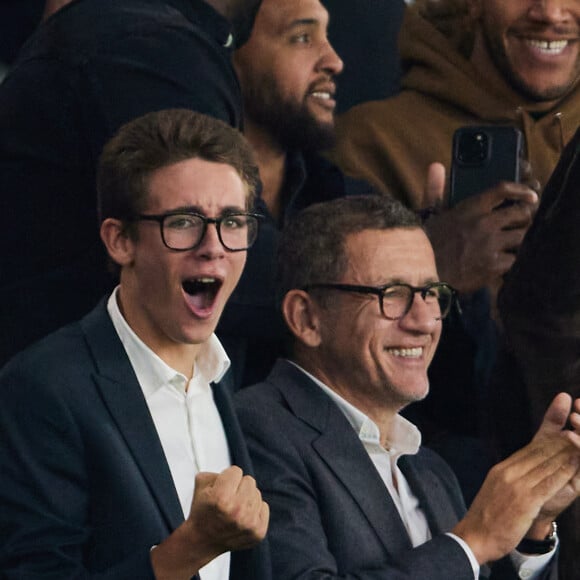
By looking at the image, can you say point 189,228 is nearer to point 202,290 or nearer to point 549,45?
point 202,290

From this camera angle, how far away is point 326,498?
2.25 meters

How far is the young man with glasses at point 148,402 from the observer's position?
1845 millimetres

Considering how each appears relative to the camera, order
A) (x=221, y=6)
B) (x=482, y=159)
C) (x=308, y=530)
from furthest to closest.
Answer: (x=482, y=159)
(x=221, y=6)
(x=308, y=530)

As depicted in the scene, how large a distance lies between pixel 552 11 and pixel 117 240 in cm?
142

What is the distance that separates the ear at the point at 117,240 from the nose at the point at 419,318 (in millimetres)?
476

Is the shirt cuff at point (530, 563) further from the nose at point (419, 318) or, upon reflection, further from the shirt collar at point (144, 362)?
the shirt collar at point (144, 362)

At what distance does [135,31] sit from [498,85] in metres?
1.00

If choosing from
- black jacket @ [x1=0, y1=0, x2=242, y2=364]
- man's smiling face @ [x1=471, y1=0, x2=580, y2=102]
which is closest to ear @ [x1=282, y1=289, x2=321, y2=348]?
black jacket @ [x1=0, y1=0, x2=242, y2=364]

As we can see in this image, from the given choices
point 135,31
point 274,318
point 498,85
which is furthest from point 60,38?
point 498,85

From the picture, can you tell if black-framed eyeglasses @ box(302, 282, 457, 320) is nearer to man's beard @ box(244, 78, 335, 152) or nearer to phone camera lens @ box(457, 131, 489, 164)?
phone camera lens @ box(457, 131, 489, 164)

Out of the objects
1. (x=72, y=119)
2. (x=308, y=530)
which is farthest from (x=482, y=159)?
(x=308, y=530)

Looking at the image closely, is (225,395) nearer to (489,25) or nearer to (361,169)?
(361,169)

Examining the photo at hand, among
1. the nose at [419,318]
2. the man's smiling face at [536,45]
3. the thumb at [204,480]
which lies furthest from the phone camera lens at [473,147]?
the thumb at [204,480]

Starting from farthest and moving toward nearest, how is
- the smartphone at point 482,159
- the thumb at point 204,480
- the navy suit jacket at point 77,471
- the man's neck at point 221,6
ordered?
the smartphone at point 482,159
the man's neck at point 221,6
the navy suit jacket at point 77,471
the thumb at point 204,480
